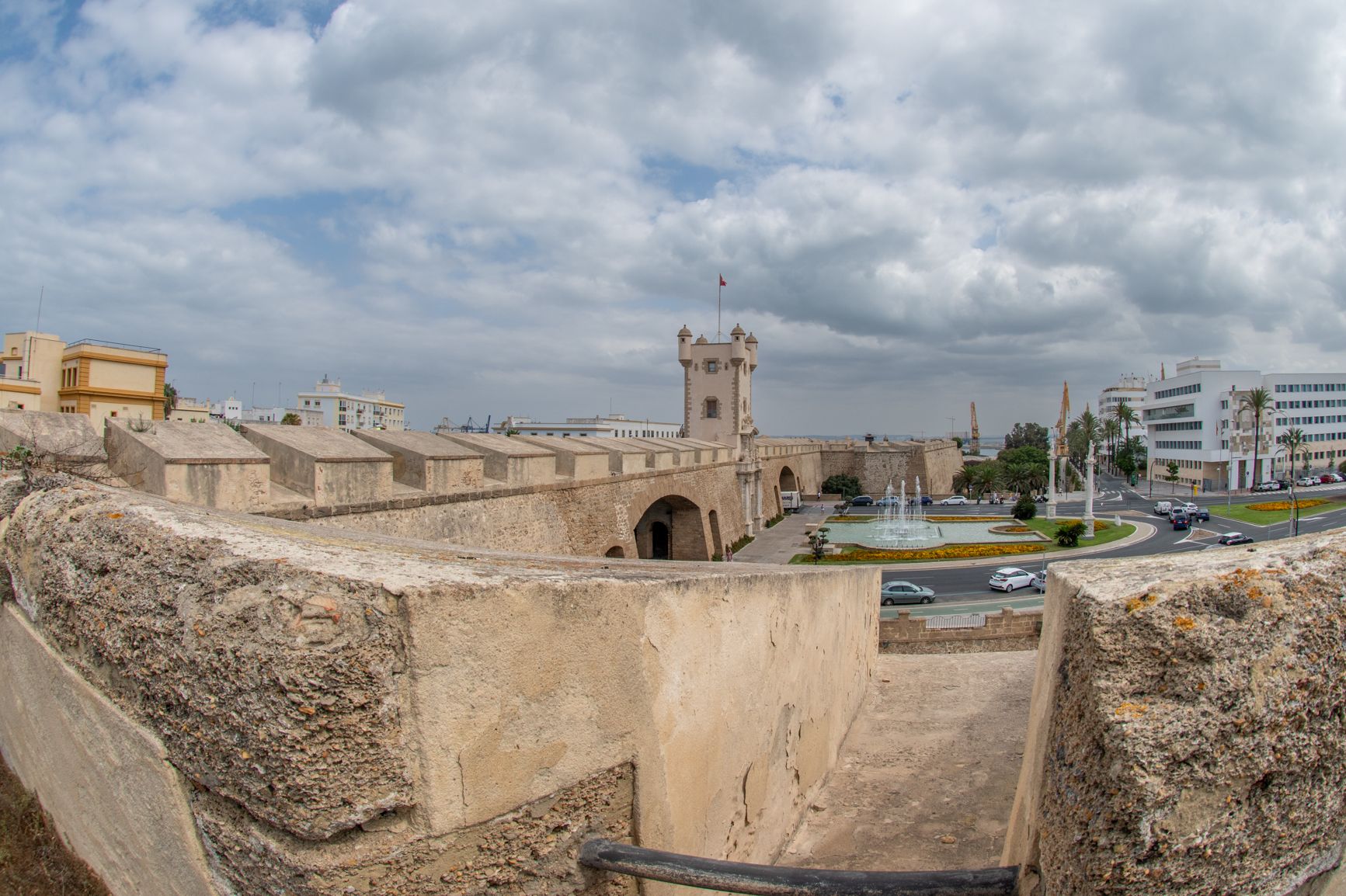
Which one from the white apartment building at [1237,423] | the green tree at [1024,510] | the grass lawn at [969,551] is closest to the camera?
the grass lawn at [969,551]

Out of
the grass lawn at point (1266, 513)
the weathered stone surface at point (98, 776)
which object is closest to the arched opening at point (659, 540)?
the weathered stone surface at point (98, 776)

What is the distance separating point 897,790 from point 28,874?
3.82 metres

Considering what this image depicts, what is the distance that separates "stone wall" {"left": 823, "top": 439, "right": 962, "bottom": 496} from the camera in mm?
54625

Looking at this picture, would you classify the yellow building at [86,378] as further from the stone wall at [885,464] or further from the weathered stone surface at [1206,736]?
the stone wall at [885,464]

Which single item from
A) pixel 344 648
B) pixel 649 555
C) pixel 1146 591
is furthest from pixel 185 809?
pixel 649 555

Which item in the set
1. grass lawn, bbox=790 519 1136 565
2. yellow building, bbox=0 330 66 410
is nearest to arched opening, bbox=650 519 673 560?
grass lawn, bbox=790 519 1136 565

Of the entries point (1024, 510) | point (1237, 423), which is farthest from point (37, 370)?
point (1237, 423)

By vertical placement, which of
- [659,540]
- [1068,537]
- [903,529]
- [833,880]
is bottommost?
[903,529]

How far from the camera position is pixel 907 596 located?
65.5ft

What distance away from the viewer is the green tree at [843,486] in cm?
5271

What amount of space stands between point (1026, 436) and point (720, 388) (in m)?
69.2

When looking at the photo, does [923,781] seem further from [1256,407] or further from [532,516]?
[1256,407]

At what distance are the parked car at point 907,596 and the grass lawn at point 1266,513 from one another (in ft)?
73.3

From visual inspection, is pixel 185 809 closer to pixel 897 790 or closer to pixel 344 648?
pixel 344 648
